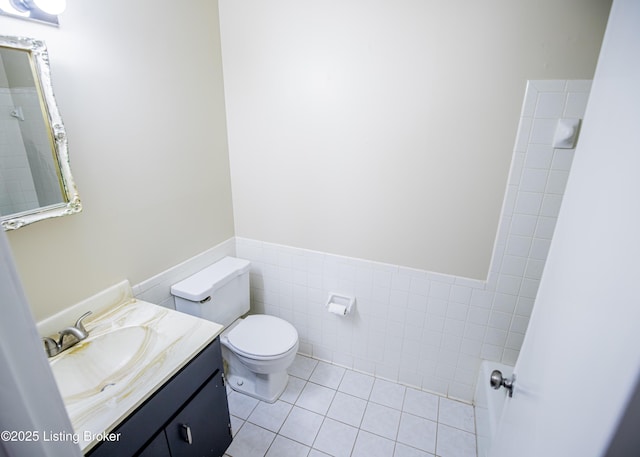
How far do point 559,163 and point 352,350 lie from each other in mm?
1612

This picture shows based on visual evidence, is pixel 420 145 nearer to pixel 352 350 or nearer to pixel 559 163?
pixel 559 163

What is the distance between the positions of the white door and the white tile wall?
796 millimetres

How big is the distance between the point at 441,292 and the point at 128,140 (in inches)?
71.2

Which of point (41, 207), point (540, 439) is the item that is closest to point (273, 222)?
point (41, 207)

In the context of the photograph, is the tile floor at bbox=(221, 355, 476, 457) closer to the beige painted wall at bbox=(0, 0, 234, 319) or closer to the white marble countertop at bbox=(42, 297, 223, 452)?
the white marble countertop at bbox=(42, 297, 223, 452)

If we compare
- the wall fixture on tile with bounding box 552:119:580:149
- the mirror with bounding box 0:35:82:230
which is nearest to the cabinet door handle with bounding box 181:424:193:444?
the mirror with bounding box 0:35:82:230

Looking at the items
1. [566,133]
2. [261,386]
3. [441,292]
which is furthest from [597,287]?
[261,386]

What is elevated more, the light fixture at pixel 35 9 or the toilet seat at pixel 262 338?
the light fixture at pixel 35 9

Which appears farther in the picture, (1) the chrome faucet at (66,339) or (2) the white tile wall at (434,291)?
(2) the white tile wall at (434,291)

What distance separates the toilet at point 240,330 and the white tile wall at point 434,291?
0.42 ft

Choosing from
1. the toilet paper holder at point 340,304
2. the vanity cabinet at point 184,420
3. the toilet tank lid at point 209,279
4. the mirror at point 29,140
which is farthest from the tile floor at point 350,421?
the mirror at point 29,140

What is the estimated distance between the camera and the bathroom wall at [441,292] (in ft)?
4.65

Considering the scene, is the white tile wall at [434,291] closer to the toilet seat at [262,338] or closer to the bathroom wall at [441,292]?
the bathroom wall at [441,292]

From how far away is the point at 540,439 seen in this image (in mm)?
630
